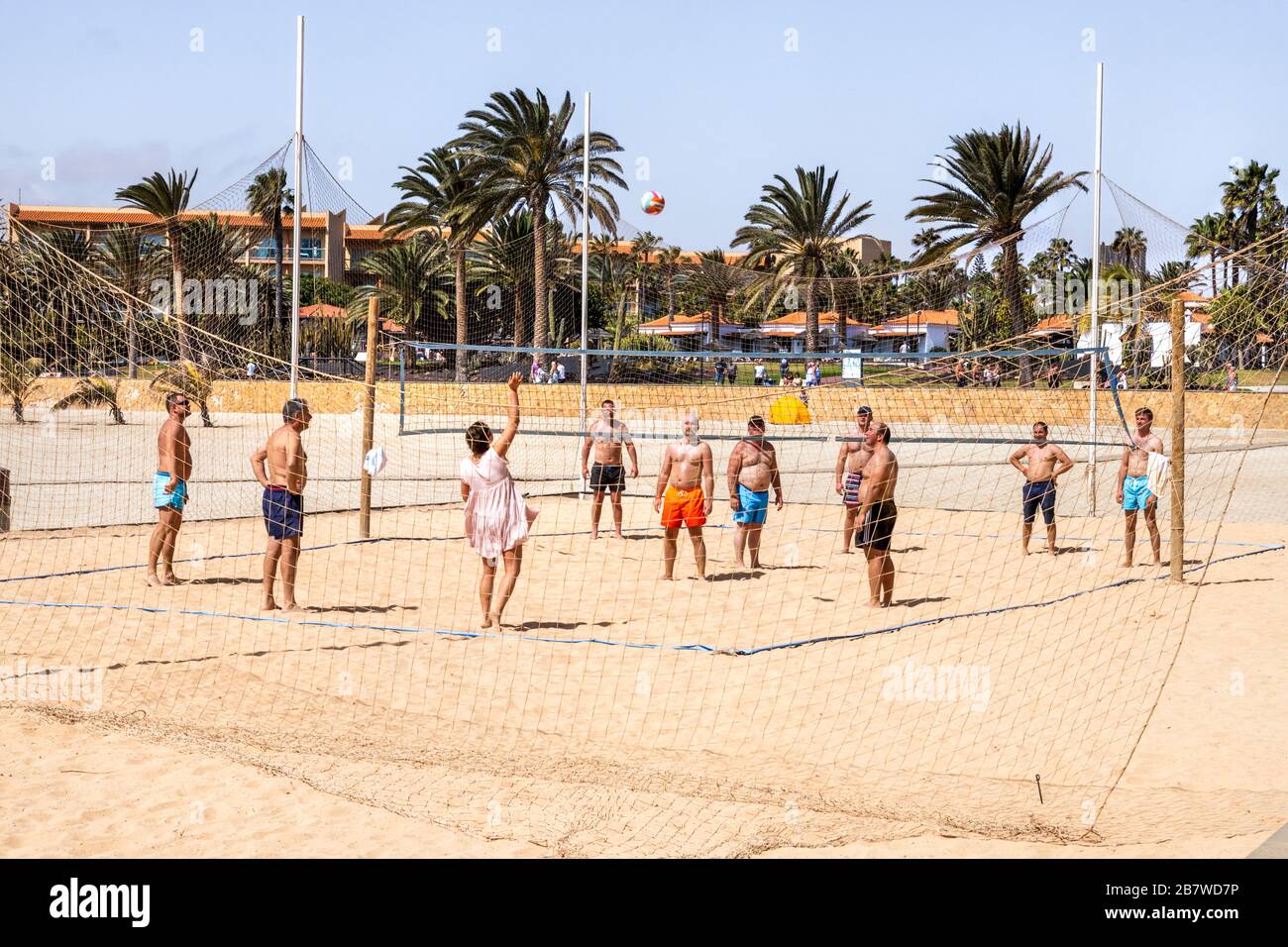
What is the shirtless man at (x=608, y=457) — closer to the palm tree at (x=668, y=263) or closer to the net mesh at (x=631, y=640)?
the net mesh at (x=631, y=640)

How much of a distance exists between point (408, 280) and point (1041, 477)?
35.5 metres

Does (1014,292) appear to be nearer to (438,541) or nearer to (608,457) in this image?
(608,457)

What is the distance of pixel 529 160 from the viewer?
2702 centimetres

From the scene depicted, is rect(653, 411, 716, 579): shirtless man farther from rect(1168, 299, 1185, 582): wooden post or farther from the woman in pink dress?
rect(1168, 299, 1185, 582): wooden post

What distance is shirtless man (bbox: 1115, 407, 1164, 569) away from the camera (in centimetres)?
1143

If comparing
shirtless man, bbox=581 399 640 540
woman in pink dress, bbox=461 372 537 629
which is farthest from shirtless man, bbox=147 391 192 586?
shirtless man, bbox=581 399 640 540

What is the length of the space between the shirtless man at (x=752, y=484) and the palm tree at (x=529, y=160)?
11.9m

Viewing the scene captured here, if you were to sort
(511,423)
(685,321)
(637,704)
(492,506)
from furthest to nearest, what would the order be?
(685,321) → (492,506) → (511,423) → (637,704)

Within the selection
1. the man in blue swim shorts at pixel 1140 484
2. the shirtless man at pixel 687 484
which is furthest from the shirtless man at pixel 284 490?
the man in blue swim shorts at pixel 1140 484

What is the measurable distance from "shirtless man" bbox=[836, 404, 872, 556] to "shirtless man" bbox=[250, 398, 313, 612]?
5.10 meters

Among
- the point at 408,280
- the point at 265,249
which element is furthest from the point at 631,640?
the point at 265,249
